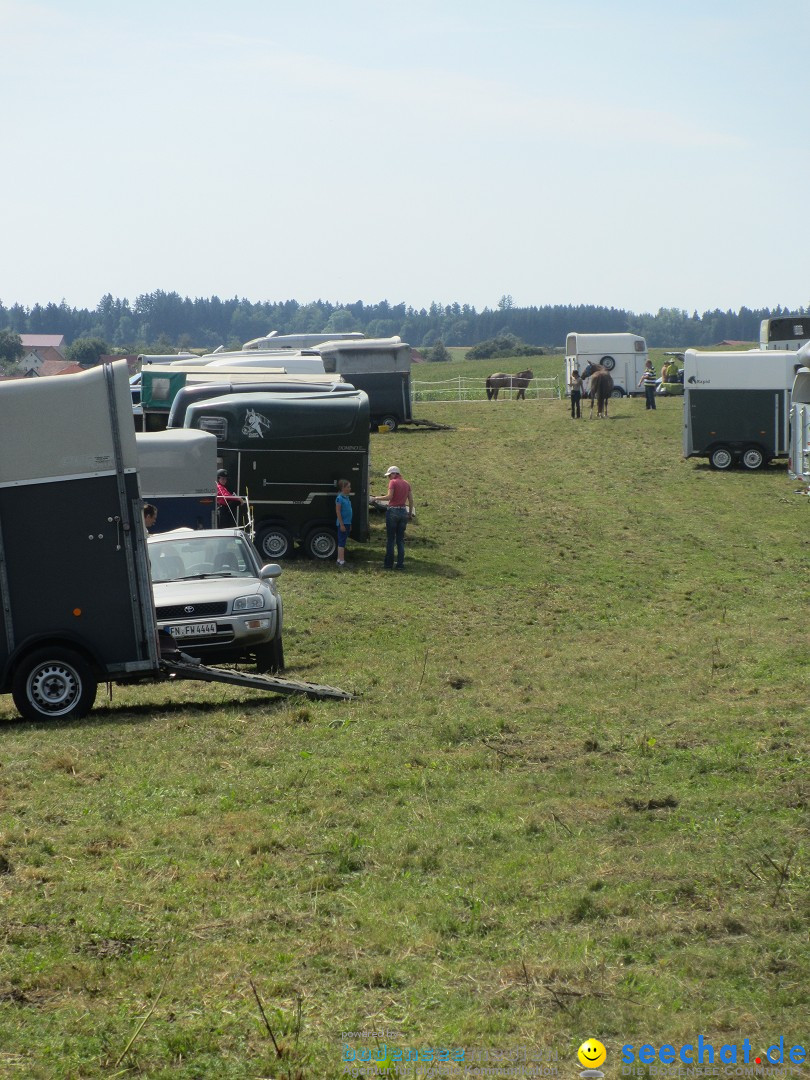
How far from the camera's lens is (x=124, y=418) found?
11211mm

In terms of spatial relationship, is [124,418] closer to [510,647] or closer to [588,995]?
[510,647]

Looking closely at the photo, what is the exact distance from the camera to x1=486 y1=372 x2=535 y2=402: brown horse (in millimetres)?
57250

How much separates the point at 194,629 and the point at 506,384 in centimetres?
4645

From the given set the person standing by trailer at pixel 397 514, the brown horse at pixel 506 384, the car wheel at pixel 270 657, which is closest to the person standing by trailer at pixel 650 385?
the brown horse at pixel 506 384

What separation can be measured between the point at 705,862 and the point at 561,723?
3.98 m

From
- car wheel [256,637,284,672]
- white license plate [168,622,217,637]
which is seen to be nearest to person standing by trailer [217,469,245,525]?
car wheel [256,637,284,672]

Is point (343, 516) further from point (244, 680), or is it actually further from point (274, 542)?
point (244, 680)

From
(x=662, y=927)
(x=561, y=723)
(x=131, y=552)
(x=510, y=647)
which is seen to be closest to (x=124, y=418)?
(x=131, y=552)

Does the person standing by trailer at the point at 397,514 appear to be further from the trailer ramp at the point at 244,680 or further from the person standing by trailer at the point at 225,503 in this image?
the trailer ramp at the point at 244,680

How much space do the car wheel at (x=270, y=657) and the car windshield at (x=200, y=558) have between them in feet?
3.27

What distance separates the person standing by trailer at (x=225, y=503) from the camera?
21.0 meters

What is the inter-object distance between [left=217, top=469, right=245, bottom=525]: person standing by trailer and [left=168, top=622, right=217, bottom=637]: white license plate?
26.9 ft

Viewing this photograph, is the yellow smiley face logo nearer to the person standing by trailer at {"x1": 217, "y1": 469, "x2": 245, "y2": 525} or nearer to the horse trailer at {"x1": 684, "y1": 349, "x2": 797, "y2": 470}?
the person standing by trailer at {"x1": 217, "y1": 469, "x2": 245, "y2": 525}

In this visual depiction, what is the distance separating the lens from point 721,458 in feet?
110
